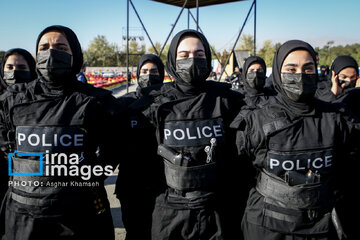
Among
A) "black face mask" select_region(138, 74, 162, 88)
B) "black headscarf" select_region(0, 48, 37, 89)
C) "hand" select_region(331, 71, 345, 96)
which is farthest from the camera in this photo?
"black face mask" select_region(138, 74, 162, 88)

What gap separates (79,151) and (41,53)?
76 cm

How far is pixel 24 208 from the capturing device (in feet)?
6.01

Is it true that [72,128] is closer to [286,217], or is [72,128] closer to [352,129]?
[286,217]

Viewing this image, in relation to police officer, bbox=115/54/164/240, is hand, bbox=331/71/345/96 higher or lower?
higher

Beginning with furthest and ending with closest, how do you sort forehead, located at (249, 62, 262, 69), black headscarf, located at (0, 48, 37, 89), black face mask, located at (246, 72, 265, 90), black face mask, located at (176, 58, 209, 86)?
forehead, located at (249, 62, 262, 69), black face mask, located at (246, 72, 265, 90), black headscarf, located at (0, 48, 37, 89), black face mask, located at (176, 58, 209, 86)

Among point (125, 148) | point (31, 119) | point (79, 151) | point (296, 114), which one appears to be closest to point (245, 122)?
point (296, 114)

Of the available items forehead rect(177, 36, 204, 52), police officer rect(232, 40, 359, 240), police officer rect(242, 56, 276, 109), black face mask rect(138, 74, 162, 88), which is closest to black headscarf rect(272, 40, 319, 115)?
police officer rect(232, 40, 359, 240)

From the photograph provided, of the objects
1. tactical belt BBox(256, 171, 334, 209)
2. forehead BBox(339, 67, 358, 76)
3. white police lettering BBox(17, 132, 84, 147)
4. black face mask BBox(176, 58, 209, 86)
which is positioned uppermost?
forehead BBox(339, 67, 358, 76)

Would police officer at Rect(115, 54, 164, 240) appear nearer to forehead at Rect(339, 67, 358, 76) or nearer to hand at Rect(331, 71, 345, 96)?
hand at Rect(331, 71, 345, 96)

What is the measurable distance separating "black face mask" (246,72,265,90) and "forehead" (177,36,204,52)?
2896 millimetres

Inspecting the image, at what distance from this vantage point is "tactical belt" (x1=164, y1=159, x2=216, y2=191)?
1954 millimetres

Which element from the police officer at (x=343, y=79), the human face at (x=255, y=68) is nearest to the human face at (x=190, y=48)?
the police officer at (x=343, y=79)

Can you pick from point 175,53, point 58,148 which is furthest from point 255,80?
point 58,148

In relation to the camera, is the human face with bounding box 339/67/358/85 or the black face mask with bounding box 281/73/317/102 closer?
the black face mask with bounding box 281/73/317/102
